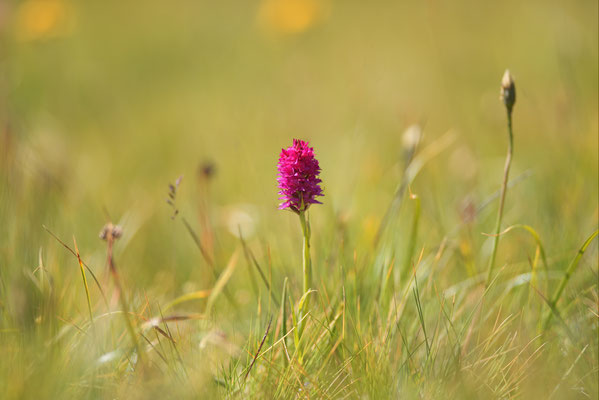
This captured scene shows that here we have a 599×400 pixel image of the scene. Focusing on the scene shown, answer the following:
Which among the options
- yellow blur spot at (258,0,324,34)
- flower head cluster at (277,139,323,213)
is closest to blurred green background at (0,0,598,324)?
yellow blur spot at (258,0,324,34)

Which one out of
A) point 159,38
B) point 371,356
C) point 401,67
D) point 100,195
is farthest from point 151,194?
point 159,38

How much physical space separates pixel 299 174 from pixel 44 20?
3577mm

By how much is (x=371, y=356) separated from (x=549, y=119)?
2.08 metres

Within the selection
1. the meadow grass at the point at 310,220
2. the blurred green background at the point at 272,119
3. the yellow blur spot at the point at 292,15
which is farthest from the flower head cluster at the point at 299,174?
the yellow blur spot at the point at 292,15

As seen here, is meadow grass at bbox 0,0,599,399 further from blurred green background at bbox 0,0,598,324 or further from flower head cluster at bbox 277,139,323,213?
flower head cluster at bbox 277,139,323,213

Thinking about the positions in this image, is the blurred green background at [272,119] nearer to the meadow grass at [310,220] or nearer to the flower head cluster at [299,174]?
the meadow grass at [310,220]

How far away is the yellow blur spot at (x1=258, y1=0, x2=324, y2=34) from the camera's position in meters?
4.31

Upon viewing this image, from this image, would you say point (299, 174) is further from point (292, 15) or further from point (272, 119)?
point (292, 15)

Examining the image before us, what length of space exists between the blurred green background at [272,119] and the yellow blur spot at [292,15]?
0.02 meters

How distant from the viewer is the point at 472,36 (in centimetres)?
475

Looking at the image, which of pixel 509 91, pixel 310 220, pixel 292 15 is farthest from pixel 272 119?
pixel 509 91

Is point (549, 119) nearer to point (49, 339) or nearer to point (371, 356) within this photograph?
point (371, 356)

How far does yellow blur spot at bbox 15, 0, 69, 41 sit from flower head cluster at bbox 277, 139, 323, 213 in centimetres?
342

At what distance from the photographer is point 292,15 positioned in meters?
4.39
